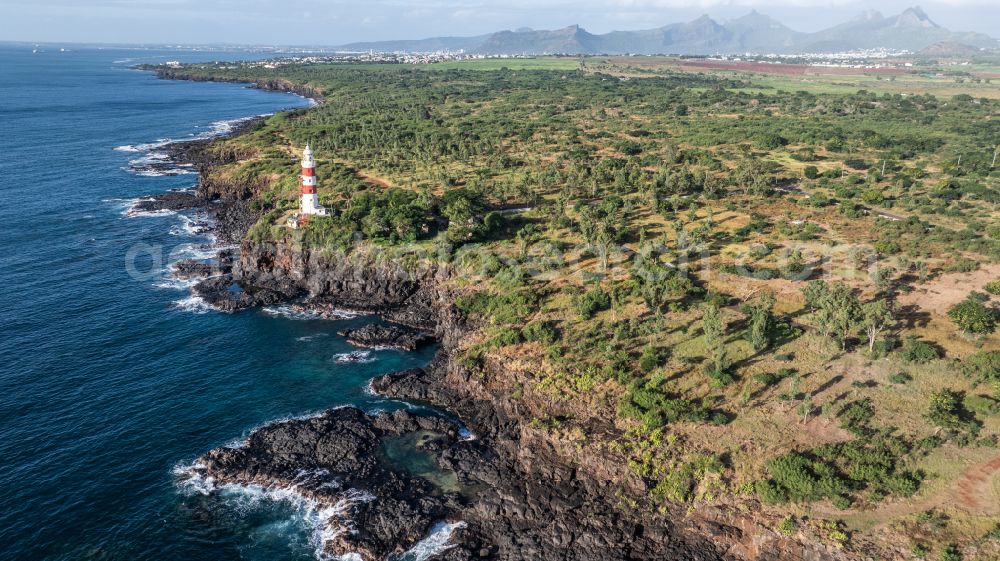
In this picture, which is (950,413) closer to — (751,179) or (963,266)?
(963,266)

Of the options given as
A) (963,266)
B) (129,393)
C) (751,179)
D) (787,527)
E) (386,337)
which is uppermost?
(751,179)

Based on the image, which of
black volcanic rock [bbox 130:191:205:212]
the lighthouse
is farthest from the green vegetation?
black volcanic rock [bbox 130:191:205:212]

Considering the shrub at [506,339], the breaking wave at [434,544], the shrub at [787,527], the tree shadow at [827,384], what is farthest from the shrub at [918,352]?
the breaking wave at [434,544]

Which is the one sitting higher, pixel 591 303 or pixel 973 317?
pixel 973 317

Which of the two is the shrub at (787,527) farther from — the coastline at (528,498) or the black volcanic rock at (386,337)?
the black volcanic rock at (386,337)

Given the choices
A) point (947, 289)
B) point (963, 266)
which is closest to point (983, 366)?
point (947, 289)

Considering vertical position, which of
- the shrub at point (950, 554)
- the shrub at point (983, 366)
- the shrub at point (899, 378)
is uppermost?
the shrub at point (983, 366)
